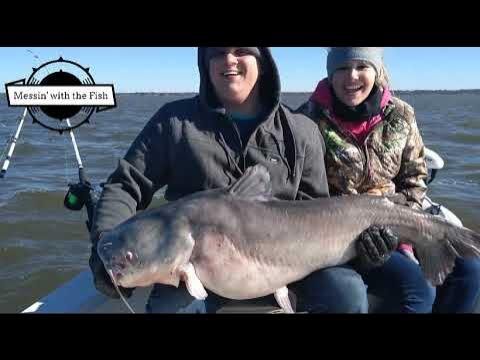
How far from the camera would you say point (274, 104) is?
131 inches

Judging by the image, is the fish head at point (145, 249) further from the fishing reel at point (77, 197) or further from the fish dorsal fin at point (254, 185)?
the fishing reel at point (77, 197)

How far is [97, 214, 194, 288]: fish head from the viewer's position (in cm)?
268

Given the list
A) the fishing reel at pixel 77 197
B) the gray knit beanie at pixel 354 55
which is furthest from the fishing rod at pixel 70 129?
the gray knit beanie at pixel 354 55

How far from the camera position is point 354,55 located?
3.44 m

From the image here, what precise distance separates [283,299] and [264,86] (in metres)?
1.35

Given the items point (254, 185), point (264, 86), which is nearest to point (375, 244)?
point (254, 185)

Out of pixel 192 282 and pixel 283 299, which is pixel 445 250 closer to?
pixel 283 299

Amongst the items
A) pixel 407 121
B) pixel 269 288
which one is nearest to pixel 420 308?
pixel 269 288

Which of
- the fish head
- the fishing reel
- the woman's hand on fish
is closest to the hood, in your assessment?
the fish head

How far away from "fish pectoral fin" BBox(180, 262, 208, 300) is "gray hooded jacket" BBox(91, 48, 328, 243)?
0.49m

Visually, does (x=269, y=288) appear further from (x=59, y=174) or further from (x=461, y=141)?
(x=461, y=141)

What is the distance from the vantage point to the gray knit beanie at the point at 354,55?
3.41 m

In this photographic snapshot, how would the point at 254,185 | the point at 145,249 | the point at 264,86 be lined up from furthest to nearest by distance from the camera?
the point at 264,86 → the point at 254,185 → the point at 145,249

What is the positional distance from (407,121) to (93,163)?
11.0m
